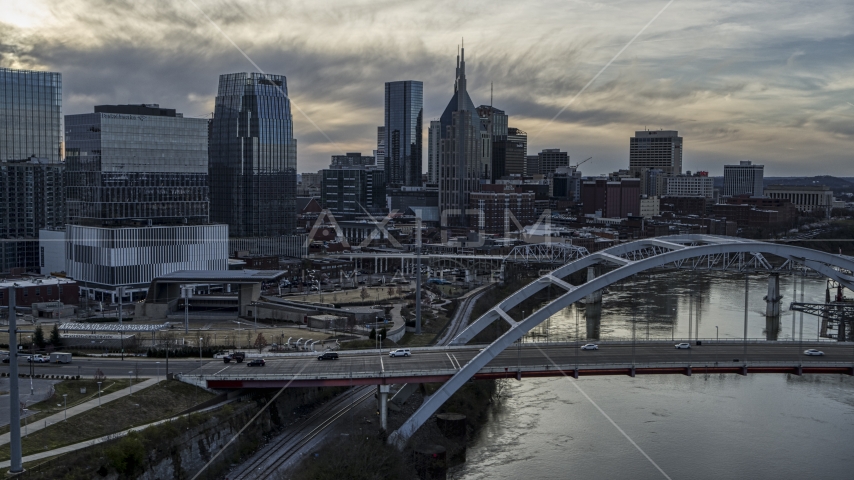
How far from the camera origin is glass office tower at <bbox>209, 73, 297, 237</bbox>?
4862cm

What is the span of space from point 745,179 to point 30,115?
9037 cm

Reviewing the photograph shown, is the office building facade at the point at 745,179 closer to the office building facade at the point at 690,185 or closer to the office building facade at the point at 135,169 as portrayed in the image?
the office building facade at the point at 690,185

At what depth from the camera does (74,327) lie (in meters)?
22.7

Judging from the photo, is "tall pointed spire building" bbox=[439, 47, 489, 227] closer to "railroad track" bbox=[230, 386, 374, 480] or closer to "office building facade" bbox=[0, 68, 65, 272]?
"office building facade" bbox=[0, 68, 65, 272]

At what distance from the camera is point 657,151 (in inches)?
4788

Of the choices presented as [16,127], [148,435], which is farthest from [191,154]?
[148,435]

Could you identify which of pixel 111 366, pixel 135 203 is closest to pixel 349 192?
pixel 135 203

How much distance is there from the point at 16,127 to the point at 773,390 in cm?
3755

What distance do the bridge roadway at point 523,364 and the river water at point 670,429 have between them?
1358 millimetres

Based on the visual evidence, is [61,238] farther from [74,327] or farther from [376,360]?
[376,360]

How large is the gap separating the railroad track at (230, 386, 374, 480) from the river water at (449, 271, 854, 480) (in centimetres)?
257

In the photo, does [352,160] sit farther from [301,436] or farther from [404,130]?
[301,436]

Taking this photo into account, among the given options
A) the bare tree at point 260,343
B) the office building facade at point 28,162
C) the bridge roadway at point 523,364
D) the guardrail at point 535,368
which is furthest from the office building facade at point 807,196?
the bare tree at point 260,343

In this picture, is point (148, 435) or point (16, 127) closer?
point (148, 435)
